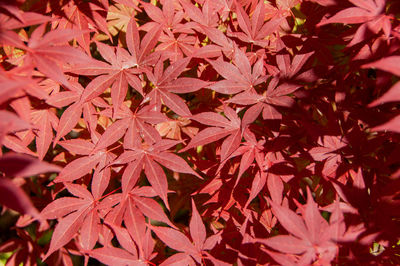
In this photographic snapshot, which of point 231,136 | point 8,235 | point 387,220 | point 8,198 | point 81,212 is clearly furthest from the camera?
point 8,235


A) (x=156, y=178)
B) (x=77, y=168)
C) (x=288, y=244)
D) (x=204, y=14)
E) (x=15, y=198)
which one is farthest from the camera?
(x=204, y=14)

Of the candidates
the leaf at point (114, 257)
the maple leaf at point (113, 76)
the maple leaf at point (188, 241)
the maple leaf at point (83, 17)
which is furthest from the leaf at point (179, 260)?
the maple leaf at point (83, 17)

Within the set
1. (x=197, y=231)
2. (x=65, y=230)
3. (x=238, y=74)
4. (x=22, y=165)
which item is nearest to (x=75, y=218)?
(x=65, y=230)

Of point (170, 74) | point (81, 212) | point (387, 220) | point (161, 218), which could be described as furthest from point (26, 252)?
point (387, 220)

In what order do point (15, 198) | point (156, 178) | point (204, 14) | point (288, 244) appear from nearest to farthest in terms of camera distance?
point (15, 198) < point (288, 244) < point (156, 178) < point (204, 14)

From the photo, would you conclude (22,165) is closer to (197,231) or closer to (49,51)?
(49,51)

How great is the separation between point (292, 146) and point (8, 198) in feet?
3.19

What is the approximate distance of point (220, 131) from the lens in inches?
47.5

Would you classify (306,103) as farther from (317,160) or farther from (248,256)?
(248,256)

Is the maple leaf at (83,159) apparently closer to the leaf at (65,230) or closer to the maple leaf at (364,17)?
the leaf at (65,230)

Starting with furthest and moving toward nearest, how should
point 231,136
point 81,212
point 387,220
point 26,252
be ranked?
point 26,252
point 81,212
point 231,136
point 387,220

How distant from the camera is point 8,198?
70 cm

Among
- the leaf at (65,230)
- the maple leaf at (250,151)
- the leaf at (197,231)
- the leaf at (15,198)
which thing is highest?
the leaf at (15,198)

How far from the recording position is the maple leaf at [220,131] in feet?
3.81
